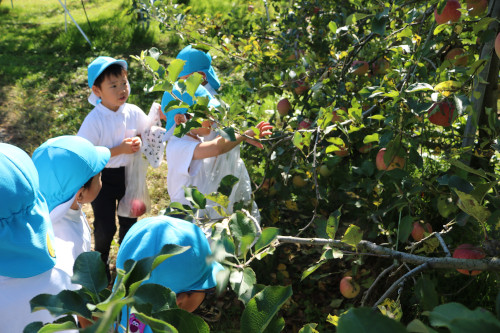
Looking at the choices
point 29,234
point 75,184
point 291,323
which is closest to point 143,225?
point 29,234

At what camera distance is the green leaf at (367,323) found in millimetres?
390

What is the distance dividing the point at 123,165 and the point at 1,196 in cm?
130

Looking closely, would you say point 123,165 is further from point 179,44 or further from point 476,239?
point 179,44

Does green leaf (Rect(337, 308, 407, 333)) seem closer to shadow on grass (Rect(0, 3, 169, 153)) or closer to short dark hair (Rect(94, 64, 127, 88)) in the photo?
short dark hair (Rect(94, 64, 127, 88))

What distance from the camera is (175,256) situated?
3.74 ft

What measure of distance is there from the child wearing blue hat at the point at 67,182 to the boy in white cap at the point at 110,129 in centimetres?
61

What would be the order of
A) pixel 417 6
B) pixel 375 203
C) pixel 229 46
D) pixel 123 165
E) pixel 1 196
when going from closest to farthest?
1. pixel 1 196
2. pixel 375 203
3. pixel 417 6
4. pixel 229 46
5. pixel 123 165

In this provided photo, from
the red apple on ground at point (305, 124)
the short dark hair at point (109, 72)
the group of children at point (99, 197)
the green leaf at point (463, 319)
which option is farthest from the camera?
the short dark hair at point (109, 72)

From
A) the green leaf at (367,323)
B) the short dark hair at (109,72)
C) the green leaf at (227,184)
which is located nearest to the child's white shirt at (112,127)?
the short dark hair at (109,72)

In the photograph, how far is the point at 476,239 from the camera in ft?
7.10

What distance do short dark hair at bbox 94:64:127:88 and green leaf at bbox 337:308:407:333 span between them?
218 cm

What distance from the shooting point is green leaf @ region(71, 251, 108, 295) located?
0.64 meters

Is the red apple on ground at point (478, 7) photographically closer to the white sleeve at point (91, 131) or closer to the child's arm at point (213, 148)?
the child's arm at point (213, 148)

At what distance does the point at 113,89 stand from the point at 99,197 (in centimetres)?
52
